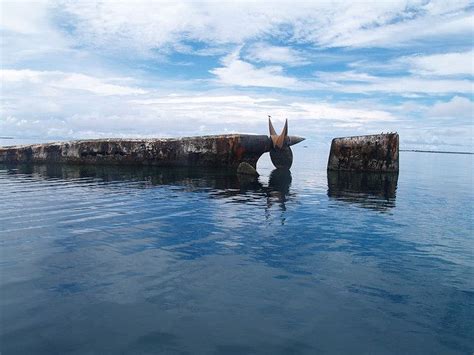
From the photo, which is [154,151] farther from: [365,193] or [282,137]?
[365,193]

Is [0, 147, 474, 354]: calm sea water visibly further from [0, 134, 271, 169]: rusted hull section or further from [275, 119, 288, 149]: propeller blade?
[275, 119, 288, 149]: propeller blade

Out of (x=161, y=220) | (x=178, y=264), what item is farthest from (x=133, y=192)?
(x=178, y=264)

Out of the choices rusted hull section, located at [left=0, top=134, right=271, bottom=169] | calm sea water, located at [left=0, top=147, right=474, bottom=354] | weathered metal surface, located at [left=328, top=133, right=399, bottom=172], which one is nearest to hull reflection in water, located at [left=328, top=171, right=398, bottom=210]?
calm sea water, located at [left=0, top=147, right=474, bottom=354]

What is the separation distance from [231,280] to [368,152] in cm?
1831

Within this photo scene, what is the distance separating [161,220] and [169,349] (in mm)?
5017

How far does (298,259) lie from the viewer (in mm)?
5480

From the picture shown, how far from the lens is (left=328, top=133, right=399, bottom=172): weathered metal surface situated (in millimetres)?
20094

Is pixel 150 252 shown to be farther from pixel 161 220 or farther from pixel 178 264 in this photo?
pixel 161 220

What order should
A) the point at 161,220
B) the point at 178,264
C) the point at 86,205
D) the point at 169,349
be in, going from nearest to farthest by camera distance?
the point at 169,349 → the point at 178,264 → the point at 161,220 → the point at 86,205

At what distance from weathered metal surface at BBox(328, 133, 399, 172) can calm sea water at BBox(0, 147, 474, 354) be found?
1148cm

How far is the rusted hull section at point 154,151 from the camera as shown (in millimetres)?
21281

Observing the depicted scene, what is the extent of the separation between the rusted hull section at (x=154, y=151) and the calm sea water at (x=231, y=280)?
1203cm

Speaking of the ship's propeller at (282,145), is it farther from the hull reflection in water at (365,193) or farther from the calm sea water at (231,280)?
the calm sea water at (231,280)

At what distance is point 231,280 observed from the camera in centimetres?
460
